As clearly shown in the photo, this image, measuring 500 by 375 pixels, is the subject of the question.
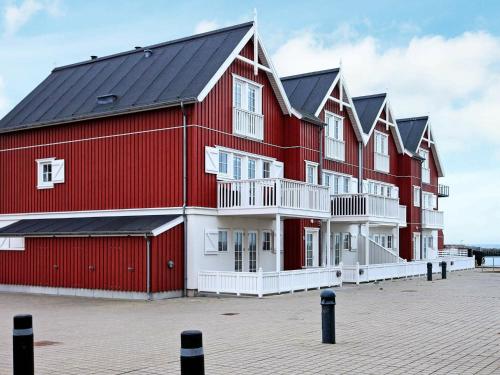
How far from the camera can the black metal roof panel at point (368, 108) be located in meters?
37.7

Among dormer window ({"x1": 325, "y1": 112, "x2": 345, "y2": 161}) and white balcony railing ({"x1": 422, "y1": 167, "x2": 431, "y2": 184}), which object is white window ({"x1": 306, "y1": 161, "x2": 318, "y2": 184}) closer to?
dormer window ({"x1": 325, "y1": 112, "x2": 345, "y2": 161})

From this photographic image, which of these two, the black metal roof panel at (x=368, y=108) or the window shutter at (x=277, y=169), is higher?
the black metal roof panel at (x=368, y=108)

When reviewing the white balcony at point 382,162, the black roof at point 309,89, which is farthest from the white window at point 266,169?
the white balcony at point 382,162

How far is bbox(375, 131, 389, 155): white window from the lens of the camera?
127 ft

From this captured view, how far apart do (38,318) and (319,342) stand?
25.4ft

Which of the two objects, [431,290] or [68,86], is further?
[68,86]

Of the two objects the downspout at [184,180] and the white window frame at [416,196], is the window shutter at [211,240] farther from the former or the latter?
the white window frame at [416,196]

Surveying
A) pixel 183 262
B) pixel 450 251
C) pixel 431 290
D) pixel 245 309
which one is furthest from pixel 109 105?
pixel 450 251

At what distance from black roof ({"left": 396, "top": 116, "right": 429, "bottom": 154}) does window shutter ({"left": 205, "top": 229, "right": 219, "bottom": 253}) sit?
78.2 ft

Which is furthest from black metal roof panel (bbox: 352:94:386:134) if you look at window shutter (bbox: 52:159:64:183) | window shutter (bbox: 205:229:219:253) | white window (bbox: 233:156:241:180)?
window shutter (bbox: 52:159:64:183)

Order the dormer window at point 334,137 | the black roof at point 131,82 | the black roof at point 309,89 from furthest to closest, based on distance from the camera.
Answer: the dormer window at point 334,137, the black roof at point 309,89, the black roof at point 131,82

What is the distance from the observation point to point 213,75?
24.2m

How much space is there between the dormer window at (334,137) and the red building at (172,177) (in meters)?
0.11

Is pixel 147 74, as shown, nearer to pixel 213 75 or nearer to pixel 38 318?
pixel 213 75
